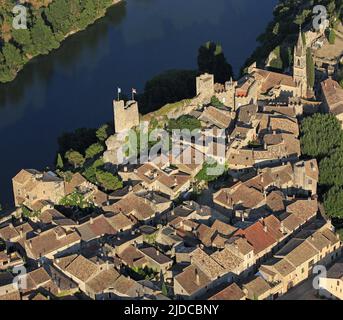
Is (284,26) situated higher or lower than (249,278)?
higher

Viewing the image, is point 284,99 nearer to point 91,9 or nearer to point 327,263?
point 327,263

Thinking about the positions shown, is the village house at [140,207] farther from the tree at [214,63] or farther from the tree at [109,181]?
the tree at [214,63]

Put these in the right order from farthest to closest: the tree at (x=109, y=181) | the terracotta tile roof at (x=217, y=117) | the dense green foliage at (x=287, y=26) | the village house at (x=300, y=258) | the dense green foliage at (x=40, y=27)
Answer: the dense green foliage at (x=40, y=27), the dense green foliage at (x=287, y=26), the terracotta tile roof at (x=217, y=117), the tree at (x=109, y=181), the village house at (x=300, y=258)

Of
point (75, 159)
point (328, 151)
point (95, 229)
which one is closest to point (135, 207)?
point (95, 229)

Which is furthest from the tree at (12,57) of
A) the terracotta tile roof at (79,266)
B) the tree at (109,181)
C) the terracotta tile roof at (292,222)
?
the terracotta tile roof at (292,222)

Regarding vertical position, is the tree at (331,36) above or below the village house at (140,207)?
above
